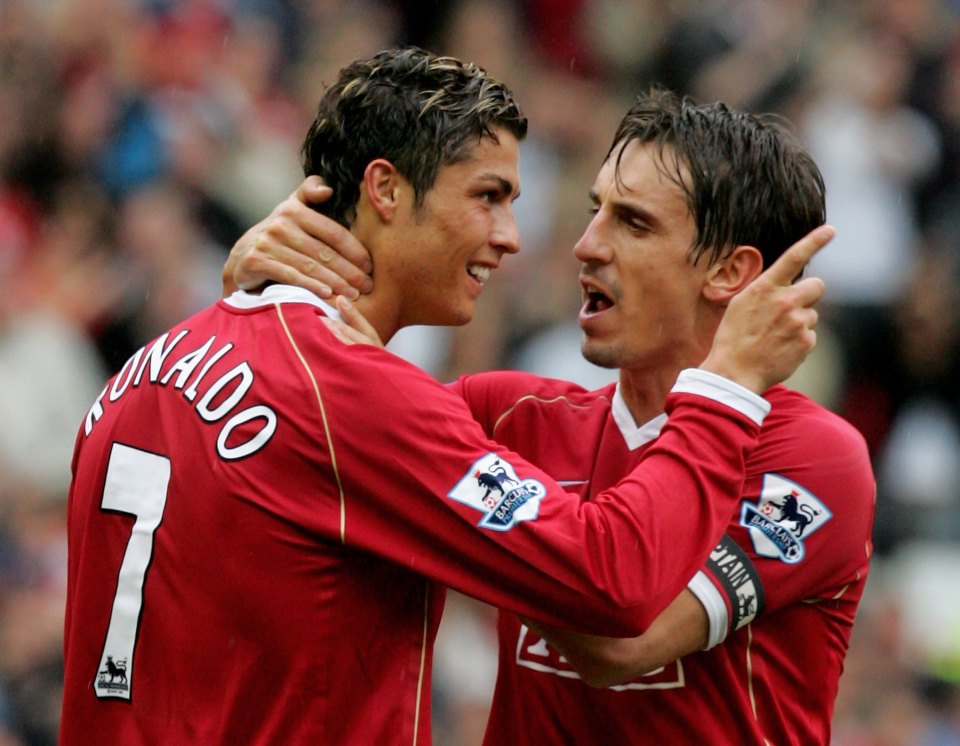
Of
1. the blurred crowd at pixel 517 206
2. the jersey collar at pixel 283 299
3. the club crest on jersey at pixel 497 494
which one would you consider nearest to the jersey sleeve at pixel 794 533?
the club crest on jersey at pixel 497 494

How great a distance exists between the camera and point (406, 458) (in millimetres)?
3443

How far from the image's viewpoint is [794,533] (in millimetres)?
3816

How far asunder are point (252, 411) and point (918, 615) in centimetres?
631

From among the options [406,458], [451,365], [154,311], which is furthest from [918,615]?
[406,458]

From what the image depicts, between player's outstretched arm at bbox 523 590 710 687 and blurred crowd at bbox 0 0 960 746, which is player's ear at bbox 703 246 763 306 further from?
blurred crowd at bbox 0 0 960 746

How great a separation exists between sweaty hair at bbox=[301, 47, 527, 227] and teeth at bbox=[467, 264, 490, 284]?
26 centimetres

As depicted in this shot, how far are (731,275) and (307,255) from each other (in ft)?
3.68

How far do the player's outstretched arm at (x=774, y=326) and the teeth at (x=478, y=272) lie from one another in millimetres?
679

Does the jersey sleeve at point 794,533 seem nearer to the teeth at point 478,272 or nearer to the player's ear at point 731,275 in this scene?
the player's ear at point 731,275

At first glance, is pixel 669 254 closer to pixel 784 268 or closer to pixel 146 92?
pixel 784 268

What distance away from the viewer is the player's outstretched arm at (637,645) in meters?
3.59

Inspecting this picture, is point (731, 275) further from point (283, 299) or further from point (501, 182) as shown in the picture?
point (283, 299)

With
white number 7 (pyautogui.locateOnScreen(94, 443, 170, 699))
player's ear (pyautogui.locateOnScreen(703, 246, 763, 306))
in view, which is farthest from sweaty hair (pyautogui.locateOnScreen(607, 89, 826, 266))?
white number 7 (pyautogui.locateOnScreen(94, 443, 170, 699))

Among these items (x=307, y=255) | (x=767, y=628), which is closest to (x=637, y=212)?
(x=307, y=255)
